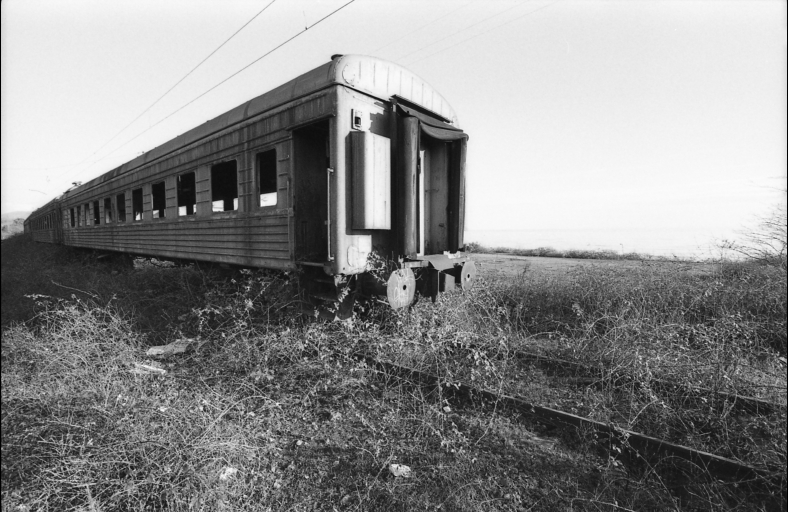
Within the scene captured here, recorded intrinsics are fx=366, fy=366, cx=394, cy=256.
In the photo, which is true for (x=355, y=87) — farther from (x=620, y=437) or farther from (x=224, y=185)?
(x=620, y=437)

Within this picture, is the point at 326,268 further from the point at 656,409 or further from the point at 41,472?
the point at 656,409

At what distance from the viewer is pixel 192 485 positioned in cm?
221

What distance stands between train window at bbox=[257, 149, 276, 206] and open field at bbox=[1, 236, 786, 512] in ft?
4.19

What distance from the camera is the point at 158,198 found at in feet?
28.2

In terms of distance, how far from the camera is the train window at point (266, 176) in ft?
17.3

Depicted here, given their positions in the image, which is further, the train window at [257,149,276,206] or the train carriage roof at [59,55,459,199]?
the train window at [257,149,276,206]

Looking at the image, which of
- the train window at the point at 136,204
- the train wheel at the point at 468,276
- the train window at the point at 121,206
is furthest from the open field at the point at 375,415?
the train window at the point at 121,206

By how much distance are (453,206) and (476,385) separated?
8.84 feet

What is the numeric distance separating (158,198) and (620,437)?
31.7 feet

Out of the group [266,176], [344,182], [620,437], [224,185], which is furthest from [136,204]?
[620,437]

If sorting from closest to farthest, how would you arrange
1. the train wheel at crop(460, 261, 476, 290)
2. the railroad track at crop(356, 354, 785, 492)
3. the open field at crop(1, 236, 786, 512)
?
the open field at crop(1, 236, 786, 512), the railroad track at crop(356, 354, 785, 492), the train wheel at crop(460, 261, 476, 290)

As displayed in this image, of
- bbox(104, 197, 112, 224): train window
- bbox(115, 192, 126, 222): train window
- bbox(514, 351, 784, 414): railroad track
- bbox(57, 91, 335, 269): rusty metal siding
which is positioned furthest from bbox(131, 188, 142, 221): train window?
bbox(514, 351, 784, 414): railroad track

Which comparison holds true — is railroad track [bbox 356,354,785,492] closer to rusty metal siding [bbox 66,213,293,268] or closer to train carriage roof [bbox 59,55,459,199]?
rusty metal siding [bbox 66,213,293,268]

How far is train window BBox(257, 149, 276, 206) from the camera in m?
5.26
